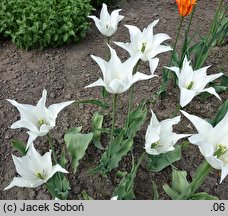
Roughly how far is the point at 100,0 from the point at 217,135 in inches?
87.7

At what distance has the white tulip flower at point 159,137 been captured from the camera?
1.52 meters

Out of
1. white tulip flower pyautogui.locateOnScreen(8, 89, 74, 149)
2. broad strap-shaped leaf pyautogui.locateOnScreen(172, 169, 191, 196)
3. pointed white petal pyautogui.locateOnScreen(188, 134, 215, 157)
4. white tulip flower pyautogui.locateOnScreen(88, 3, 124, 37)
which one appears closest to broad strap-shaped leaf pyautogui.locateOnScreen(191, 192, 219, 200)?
broad strap-shaped leaf pyautogui.locateOnScreen(172, 169, 191, 196)

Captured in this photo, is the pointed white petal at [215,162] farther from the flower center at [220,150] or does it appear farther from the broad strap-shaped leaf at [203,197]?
the broad strap-shaped leaf at [203,197]

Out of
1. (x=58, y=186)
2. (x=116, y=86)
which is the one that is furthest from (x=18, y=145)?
(x=116, y=86)

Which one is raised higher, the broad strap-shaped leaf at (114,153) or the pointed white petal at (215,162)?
the pointed white petal at (215,162)

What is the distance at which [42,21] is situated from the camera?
2.80m

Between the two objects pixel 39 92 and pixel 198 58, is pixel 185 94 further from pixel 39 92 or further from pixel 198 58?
pixel 39 92

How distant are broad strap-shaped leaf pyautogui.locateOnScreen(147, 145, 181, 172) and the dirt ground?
0.44ft

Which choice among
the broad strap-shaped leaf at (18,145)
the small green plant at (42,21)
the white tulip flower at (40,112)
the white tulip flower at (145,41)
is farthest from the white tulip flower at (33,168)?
the small green plant at (42,21)

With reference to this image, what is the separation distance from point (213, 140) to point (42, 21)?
6.07 feet

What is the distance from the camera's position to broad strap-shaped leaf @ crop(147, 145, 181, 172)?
6.33 feet

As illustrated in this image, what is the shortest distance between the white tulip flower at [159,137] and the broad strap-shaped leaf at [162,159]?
0.34 metres

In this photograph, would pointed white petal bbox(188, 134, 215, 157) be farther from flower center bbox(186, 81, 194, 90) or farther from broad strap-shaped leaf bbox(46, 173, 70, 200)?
broad strap-shaped leaf bbox(46, 173, 70, 200)

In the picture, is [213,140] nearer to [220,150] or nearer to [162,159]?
[220,150]
